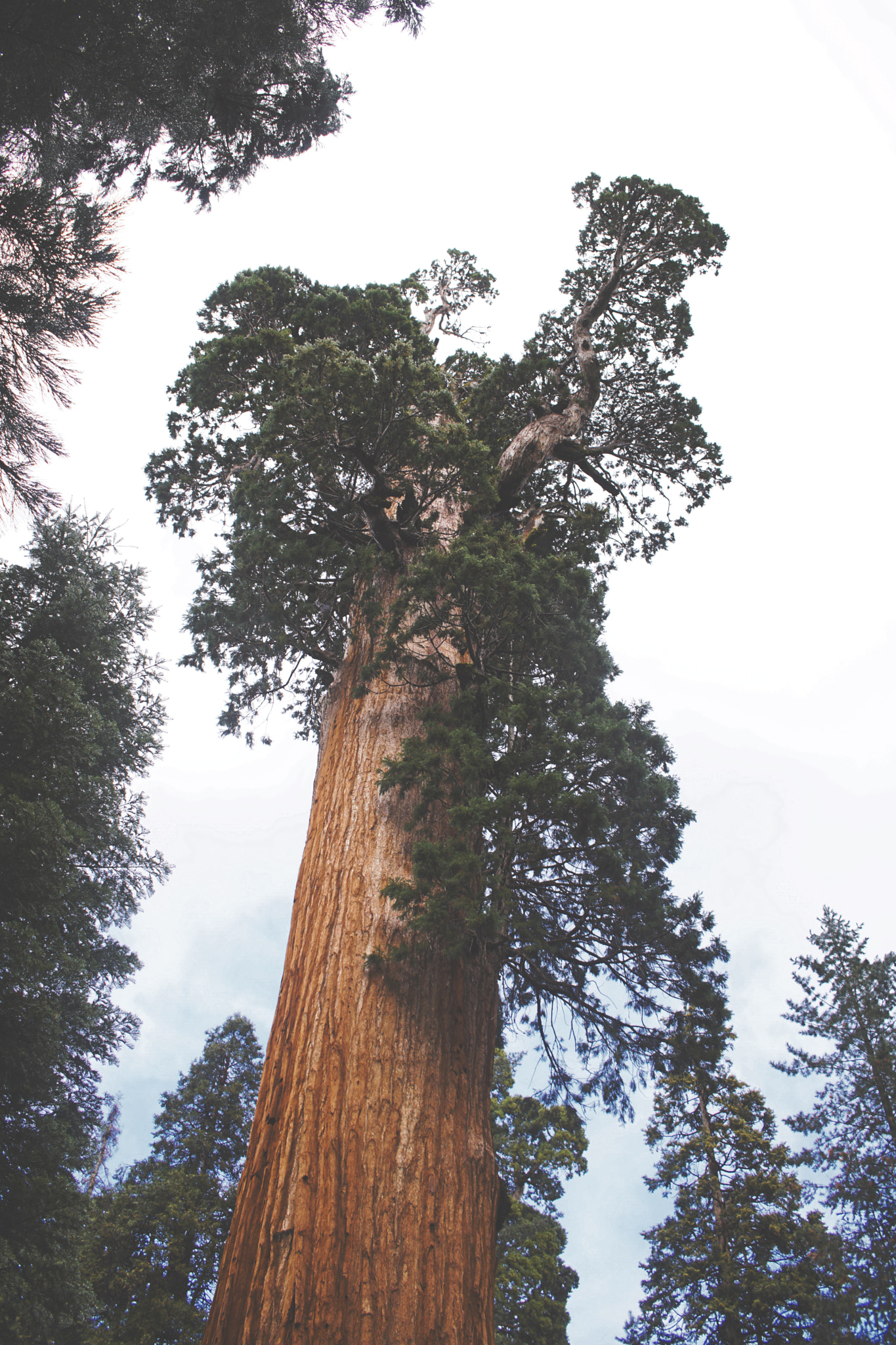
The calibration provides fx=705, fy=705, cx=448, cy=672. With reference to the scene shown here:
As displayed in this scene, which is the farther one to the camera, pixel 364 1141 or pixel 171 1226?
pixel 171 1226

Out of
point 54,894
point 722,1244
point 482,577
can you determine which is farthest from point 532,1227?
point 482,577

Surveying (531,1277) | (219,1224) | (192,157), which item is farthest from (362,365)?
(531,1277)

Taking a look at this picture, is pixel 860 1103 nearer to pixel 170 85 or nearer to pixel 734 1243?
pixel 734 1243

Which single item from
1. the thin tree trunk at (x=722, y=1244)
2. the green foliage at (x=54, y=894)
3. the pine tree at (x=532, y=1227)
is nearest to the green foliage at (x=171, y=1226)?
the green foliage at (x=54, y=894)

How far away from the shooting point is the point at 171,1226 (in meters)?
11.4

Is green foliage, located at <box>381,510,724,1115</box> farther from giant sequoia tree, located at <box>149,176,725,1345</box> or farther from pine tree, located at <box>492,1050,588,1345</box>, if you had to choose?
pine tree, located at <box>492,1050,588,1345</box>

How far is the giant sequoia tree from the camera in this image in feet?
10.7

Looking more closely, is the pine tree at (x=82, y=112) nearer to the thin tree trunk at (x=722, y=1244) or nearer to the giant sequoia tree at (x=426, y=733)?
the giant sequoia tree at (x=426, y=733)

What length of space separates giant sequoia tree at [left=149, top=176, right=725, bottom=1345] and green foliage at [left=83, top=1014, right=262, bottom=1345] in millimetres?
8007

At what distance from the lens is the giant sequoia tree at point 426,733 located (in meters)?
3.25

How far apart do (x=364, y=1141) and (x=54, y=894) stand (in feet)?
15.9

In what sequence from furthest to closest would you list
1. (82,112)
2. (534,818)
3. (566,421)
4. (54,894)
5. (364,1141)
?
(566,421) → (54,894) → (82,112) → (534,818) → (364,1141)

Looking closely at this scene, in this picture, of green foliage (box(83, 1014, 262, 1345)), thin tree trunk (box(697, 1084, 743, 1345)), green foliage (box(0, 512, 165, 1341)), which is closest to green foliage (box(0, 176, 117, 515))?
green foliage (box(0, 512, 165, 1341))

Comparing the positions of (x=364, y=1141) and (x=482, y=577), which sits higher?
(x=482, y=577)
